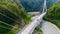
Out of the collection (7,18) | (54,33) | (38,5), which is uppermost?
(38,5)

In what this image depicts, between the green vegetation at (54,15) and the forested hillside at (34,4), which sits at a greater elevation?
the forested hillside at (34,4)

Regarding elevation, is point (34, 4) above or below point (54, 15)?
above

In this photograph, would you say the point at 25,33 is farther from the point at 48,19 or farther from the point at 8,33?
the point at 48,19

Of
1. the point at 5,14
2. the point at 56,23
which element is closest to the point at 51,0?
the point at 56,23

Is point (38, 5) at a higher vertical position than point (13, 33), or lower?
higher

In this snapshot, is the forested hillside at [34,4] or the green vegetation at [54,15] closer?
the green vegetation at [54,15]

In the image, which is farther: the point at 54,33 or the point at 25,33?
the point at 54,33

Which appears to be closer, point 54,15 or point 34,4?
point 54,15

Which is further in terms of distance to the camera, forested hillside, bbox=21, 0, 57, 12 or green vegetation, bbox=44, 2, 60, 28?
forested hillside, bbox=21, 0, 57, 12

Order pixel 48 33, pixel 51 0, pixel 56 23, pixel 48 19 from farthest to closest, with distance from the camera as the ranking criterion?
pixel 51 0 → pixel 48 19 → pixel 56 23 → pixel 48 33

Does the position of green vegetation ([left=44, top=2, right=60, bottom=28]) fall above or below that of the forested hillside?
below

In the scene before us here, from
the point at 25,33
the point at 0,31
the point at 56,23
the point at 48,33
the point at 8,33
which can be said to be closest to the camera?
the point at 0,31
